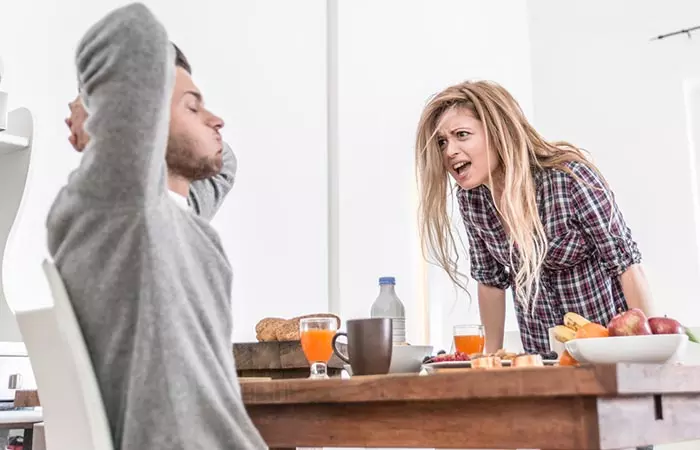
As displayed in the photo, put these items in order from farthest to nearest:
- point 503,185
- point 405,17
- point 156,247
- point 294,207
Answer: point 405,17
point 294,207
point 503,185
point 156,247

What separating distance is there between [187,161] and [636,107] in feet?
13.1

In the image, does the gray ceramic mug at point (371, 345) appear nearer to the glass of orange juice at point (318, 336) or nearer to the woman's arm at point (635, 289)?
the glass of orange juice at point (318, 336)

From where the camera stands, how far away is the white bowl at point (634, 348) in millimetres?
1157

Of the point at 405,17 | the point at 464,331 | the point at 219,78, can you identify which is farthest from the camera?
the point at 405,17

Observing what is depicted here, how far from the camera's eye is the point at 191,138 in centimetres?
115

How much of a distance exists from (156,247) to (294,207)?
253cm

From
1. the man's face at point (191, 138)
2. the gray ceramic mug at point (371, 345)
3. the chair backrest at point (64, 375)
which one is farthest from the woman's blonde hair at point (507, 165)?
the chair backrest at point (64, 375)

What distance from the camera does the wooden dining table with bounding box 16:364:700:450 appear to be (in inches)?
39.1

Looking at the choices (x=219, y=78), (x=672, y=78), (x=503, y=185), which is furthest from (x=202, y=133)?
(x=672, y=78)

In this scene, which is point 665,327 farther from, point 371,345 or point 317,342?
point 317,342

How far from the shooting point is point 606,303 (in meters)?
2.10

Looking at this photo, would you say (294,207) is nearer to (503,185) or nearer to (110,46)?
(503,185)

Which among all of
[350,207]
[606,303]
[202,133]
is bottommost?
[606,303]

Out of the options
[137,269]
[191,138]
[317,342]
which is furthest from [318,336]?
[137,269]
